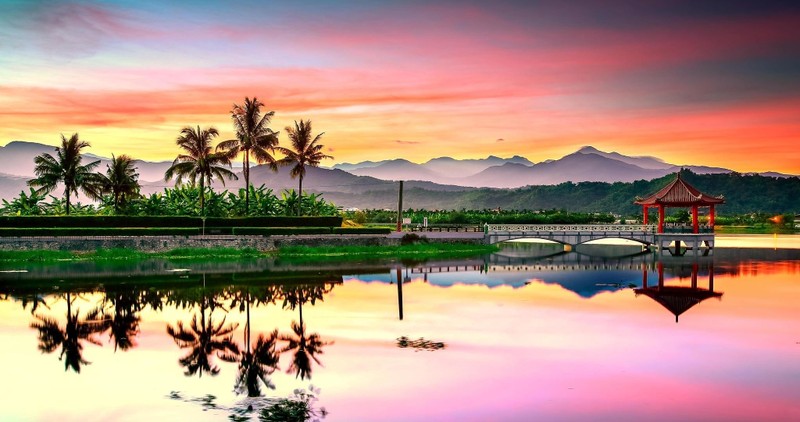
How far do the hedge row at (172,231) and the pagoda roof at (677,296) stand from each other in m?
29.0

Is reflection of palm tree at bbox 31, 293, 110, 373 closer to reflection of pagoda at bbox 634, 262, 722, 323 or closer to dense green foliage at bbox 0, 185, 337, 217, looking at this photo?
reflection of pagoda at bbox 634, 262, 722, 323

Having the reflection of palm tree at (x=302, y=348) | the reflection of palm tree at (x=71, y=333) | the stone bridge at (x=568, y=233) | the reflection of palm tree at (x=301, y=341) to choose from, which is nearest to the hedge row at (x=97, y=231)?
the reflection of palm tree at (x=301, y=341)

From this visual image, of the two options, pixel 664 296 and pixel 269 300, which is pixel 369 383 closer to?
pixel 269 300

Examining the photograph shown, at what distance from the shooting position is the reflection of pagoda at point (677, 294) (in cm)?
3703

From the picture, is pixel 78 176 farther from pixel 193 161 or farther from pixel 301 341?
pixel 301 341

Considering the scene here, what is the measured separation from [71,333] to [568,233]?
56034 mm

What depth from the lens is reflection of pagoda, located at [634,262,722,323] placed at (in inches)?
1458

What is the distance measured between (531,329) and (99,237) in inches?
1536

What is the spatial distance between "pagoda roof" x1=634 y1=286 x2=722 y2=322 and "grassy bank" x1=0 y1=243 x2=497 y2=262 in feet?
80.9

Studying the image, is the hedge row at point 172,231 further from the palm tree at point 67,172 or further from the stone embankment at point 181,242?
the palm tree at point 67,172

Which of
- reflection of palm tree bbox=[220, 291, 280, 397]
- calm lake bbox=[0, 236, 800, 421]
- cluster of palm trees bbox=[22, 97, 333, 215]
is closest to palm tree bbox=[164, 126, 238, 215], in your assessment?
cluster of palm trees bbox=[22, 97, 333, 215]

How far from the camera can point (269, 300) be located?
36.6 metres

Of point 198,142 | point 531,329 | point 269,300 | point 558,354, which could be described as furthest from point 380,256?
point 558,354

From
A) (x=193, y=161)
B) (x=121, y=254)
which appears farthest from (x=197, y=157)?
(x=121, y=254)
